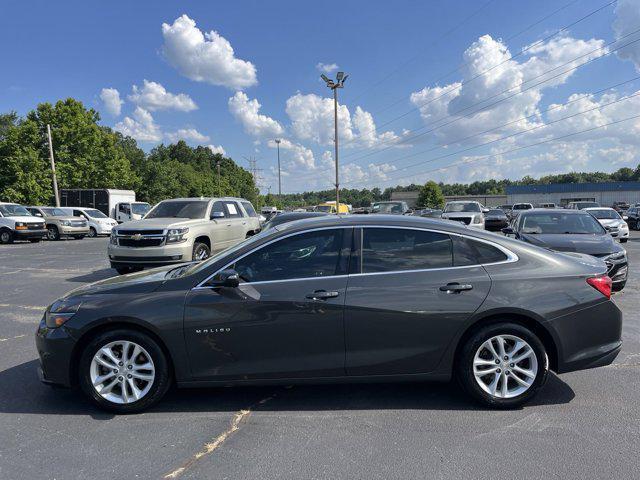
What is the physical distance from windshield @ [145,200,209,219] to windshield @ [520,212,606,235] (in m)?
7.31

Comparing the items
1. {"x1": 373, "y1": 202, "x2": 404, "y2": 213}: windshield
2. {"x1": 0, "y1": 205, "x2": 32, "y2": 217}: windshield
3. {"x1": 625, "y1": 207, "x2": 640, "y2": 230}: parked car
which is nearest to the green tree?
{"x1": 625, "y1": 207, "x2": 640, "y2": 230}: parked car

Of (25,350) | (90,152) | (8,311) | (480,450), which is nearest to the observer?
(480,450)

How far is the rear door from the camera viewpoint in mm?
3639

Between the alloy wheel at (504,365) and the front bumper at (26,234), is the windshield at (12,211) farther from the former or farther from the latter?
the alloy wheel at (504,365)

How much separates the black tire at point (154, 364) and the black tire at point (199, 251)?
254 inches

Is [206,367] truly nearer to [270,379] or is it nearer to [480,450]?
[270,379]

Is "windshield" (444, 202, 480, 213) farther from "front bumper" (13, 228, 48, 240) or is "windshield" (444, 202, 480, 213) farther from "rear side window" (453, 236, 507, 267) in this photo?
"front bumper" (13, 228, 48, 240)

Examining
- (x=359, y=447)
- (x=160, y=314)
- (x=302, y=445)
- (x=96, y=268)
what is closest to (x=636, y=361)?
(x=359, y=447)

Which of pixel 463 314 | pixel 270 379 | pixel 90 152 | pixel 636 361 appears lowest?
pixel 636 361

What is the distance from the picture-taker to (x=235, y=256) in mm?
3828

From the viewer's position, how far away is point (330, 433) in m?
3.39

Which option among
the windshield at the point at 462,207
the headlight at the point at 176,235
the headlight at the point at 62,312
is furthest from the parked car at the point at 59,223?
the headlight at the point at 62,312

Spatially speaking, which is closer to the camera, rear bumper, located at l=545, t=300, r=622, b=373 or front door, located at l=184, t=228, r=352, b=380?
front door, located at l=184, t=228, r=352, b=380

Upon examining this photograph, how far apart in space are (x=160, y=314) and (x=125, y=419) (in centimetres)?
89
